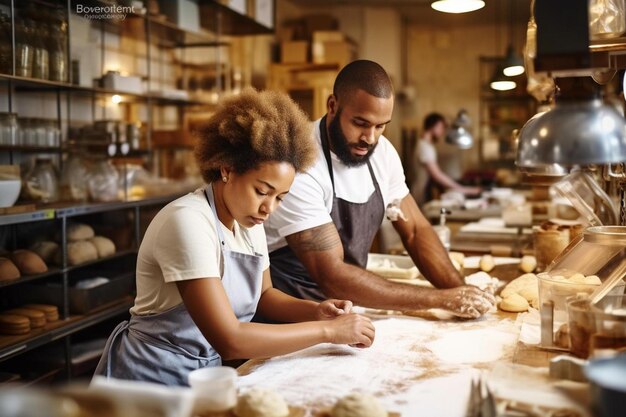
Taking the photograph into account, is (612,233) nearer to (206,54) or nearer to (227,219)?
(227,219)

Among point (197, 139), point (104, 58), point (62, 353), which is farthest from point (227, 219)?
point (104, 58)

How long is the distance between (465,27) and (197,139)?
10.4 meters

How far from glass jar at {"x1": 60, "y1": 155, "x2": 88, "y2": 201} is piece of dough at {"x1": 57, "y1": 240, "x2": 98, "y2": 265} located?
355 mm

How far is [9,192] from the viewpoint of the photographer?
11.2 ft

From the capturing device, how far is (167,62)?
6113 millimetres

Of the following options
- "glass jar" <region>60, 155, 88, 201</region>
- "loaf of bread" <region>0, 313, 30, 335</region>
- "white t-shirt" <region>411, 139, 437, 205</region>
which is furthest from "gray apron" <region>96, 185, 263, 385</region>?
"white t-shirt" <region>411, 139, 437, 205</region>

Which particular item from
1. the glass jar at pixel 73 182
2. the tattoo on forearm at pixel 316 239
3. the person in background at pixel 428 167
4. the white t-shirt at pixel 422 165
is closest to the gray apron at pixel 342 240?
the tattoo on forearm at pixel 316 239

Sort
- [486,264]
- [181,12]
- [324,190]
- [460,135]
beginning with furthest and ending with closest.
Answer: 1. [460,135]
2. [181,12]
3. [486,264]
4. [324,190]

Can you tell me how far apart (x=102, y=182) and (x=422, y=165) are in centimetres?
559

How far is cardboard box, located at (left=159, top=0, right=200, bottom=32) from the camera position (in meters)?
5.30

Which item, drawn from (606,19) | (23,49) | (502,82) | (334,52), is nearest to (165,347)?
(606,19)

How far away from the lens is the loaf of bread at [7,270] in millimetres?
3332

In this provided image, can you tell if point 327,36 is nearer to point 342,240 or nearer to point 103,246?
point 103,246

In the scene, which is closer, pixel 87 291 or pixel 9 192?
pixel 9 192
